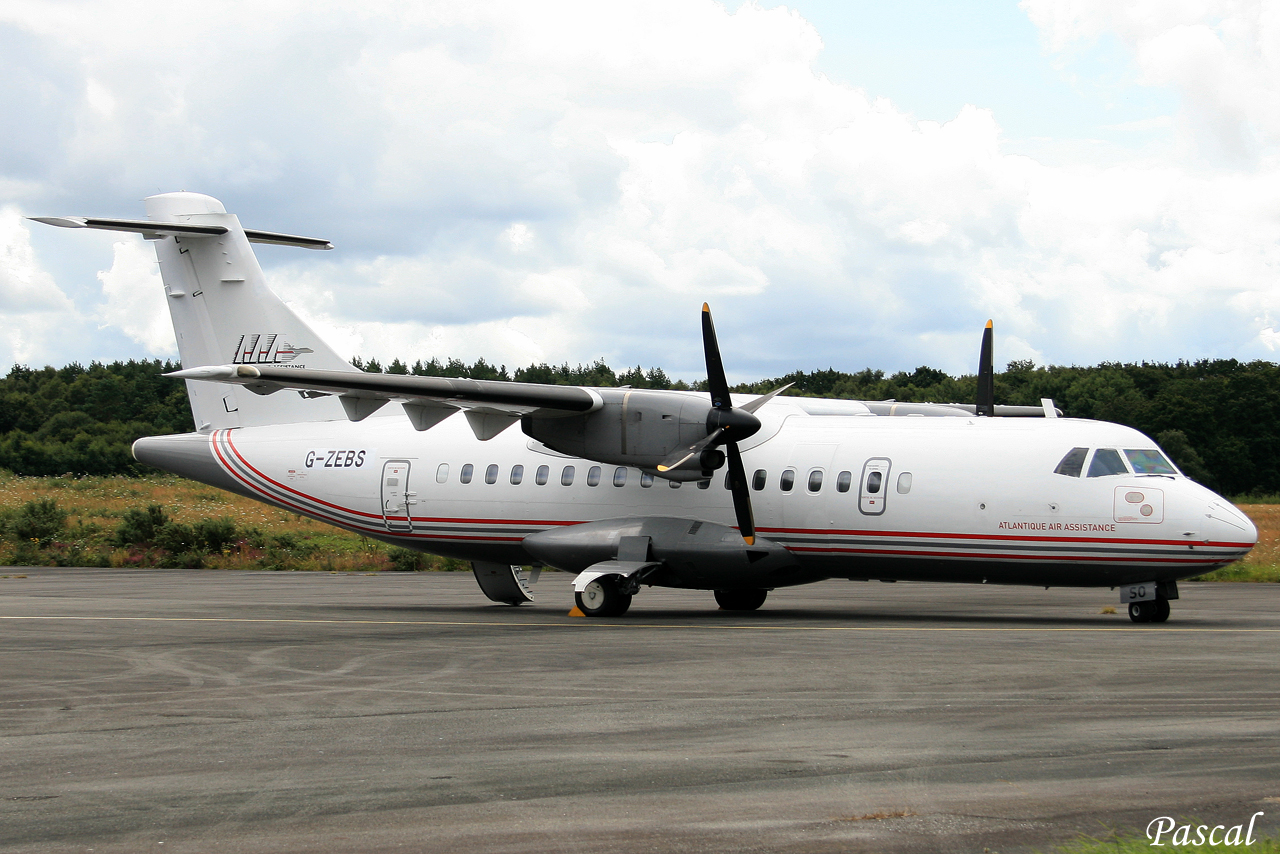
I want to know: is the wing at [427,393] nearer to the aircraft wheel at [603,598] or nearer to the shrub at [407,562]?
the aircraft wheel at [603,598]

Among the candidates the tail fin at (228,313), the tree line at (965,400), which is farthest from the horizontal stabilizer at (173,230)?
the tree line at (965,400)

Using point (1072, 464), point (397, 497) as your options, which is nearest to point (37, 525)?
point (397, 497)

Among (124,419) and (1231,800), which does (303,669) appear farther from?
(124,419)

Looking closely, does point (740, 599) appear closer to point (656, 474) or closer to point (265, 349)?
point (656, 474)

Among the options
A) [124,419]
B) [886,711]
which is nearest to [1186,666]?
[886,711]

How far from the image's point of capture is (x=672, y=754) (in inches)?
319

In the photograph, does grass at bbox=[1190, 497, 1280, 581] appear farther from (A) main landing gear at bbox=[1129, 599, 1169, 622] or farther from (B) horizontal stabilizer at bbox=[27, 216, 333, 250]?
(B) horizontal stabilizer at bbox=[27, 216, 333, 250]

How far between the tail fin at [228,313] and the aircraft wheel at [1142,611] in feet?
47.2

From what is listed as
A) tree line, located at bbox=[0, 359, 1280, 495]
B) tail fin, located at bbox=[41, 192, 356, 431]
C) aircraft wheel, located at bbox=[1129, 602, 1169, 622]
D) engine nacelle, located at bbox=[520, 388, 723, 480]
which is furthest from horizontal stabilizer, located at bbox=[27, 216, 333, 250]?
tree line, located at bbox=[0, 359, 1280, 495]

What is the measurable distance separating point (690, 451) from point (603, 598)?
9.27ft

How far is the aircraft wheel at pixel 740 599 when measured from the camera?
20781 millimetres

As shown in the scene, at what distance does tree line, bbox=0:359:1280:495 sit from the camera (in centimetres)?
7556

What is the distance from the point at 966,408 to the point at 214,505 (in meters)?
39.9

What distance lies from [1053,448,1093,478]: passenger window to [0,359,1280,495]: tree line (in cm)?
4978
